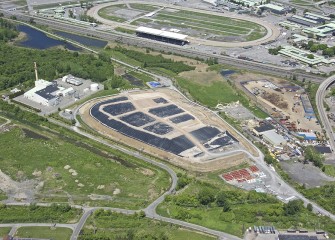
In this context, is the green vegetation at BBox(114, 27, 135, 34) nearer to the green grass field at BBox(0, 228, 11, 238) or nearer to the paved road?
the paved road

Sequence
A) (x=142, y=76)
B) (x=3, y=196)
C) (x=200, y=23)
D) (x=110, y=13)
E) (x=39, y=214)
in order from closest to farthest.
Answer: (x=39, y=214), (x=3, y=196), (x=142, y=76), (x=200, y=23), (x=110, y=13)

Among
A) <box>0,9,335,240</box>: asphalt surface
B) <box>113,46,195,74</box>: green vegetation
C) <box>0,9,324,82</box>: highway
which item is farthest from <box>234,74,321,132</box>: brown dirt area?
<box>0,9,335,240</box>: asphalt surface

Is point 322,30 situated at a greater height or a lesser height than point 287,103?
greater

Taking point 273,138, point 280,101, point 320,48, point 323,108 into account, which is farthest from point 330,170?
point 320,48

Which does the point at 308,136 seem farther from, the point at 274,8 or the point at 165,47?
the point at 274,8

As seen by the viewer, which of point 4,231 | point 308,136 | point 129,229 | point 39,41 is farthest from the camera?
point 39,41

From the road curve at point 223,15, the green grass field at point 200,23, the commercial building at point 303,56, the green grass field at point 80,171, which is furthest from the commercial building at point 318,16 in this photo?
the green grass field at point 80,171

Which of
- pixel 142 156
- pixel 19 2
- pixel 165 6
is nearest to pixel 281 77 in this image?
pixel 142 156

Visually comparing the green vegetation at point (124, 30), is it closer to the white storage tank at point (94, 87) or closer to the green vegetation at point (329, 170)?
the white storage tank at point (94, 87)
